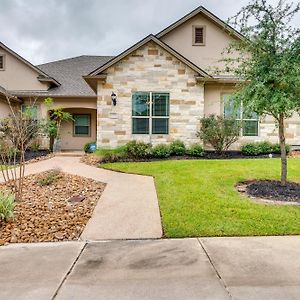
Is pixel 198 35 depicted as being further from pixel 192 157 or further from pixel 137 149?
pixel 137 149

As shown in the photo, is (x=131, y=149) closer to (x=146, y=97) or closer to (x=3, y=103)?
(x=146, y=97)

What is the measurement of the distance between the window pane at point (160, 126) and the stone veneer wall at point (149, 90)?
7.8 inches

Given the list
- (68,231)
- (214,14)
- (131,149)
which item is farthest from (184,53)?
(68,231)

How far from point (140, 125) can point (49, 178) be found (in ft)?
21.1

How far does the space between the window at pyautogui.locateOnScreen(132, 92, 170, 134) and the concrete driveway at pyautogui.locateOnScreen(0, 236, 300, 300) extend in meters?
10.2

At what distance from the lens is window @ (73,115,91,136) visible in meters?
19.9

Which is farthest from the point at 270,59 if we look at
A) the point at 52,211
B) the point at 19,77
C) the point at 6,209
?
the point at 19,77

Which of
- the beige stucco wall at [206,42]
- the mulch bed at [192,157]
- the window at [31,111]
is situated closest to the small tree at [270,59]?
the window at [31,111]

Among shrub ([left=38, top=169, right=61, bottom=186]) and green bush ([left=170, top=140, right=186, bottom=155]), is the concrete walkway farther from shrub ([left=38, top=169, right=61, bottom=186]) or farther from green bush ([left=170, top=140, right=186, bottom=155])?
green bush ([left=170, top=140, right=186, bottom=155])

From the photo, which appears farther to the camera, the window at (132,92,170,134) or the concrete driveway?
the window at (132,92,170,134)

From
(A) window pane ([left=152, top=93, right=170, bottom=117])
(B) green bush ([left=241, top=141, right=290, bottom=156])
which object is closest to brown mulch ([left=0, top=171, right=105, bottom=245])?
(A) window pane ([left=152, top=93, right=170, bottom=117])

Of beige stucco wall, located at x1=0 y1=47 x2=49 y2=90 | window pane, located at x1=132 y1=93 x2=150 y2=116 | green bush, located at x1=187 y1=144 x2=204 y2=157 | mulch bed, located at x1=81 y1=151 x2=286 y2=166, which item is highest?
beige stucco wall, located at x1=0 y1=47 x2=49 y2=90

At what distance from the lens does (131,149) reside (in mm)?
13555

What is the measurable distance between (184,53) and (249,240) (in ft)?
46.3
